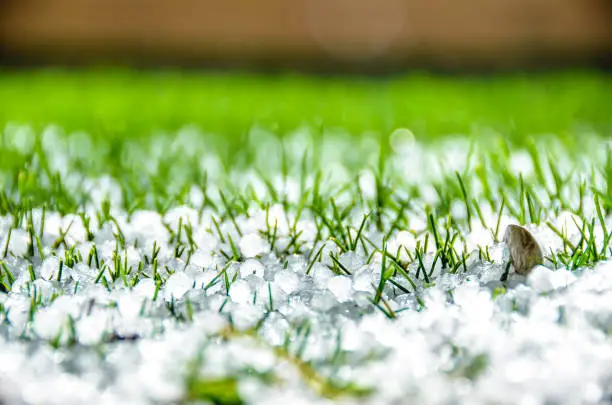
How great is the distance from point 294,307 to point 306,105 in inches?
96.9

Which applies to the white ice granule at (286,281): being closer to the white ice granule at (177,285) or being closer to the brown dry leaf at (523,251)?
the white ice granule at (177,285)

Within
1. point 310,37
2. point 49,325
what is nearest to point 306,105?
point 49,325

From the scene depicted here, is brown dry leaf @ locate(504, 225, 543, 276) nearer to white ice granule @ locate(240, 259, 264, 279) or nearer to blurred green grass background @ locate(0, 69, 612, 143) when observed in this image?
white ice granule @ locate(240, 259, 264, 279)

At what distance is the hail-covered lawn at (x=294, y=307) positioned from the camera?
66 cm

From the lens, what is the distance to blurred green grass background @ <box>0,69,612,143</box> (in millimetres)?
2592

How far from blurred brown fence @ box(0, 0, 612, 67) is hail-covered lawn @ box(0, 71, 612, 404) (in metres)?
5.15

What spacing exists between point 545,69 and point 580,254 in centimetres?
571

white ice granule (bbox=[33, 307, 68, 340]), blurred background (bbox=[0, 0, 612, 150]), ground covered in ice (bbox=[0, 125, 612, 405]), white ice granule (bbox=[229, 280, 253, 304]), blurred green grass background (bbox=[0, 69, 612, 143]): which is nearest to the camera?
ground covered in ice (bbox=[0, 125, 612, 405])

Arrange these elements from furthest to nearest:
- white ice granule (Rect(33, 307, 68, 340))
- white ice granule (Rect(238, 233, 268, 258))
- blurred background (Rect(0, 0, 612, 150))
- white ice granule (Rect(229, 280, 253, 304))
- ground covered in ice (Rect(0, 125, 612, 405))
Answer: blurred background (Rect(0, 0, 612, 150))
white ice granule (Rect(238, 233, 268, 258))
white ice granule (Rect(229, 280, 253, 304))
white ice granule (Rect(33, 307, 68, 340))
ground covered in ice (Rect(0, 125, 612, 405))

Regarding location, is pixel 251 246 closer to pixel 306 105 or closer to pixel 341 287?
pixel 341 287

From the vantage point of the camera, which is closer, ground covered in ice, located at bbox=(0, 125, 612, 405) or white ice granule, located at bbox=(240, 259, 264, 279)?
ground covered in ice, located at bbox=(0, 125, 612, 405)

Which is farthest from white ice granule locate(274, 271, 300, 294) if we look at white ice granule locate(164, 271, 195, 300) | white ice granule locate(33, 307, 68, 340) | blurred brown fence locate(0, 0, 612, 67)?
blurred brown fence locate(0, 0, 612, 67)

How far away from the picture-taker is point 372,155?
205 cm

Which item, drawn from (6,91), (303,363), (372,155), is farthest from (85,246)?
(6,91)
